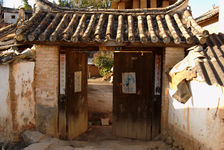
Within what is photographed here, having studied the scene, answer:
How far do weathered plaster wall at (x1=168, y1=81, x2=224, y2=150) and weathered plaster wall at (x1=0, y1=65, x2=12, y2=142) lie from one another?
173 inches

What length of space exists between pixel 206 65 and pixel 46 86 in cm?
420

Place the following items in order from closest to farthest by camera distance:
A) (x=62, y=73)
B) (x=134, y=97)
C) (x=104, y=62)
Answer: (x=62, y=73) < (x=134, y=97) < (x=104, y=62)

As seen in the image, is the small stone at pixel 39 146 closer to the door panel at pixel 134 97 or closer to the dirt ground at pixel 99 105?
the door panel at pixel 134 97

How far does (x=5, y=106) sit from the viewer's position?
17.6 ft

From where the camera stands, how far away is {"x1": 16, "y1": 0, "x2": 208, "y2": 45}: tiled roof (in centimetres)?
519

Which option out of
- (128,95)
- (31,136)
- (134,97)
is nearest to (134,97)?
(134,97)

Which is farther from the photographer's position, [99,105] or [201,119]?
[99,105]

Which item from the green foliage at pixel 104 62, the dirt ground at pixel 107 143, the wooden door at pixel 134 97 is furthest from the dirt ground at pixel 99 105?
the green foliage at pixel 104 62

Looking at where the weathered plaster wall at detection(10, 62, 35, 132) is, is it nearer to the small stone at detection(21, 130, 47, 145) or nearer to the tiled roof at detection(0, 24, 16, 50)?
the small stone at detection(21, 130, 47, 145)

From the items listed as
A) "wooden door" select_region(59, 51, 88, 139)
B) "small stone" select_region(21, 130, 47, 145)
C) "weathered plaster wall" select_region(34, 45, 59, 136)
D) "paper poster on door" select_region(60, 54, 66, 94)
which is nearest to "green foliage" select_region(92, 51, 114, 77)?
"wooden door" select_region(59, 51, 88, 139)

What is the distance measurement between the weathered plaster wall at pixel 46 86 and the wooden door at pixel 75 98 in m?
0.30

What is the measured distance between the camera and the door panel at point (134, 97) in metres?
6.08

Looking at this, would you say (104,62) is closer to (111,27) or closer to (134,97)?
(134,97)

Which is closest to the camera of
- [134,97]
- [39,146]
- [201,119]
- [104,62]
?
[201,119]
